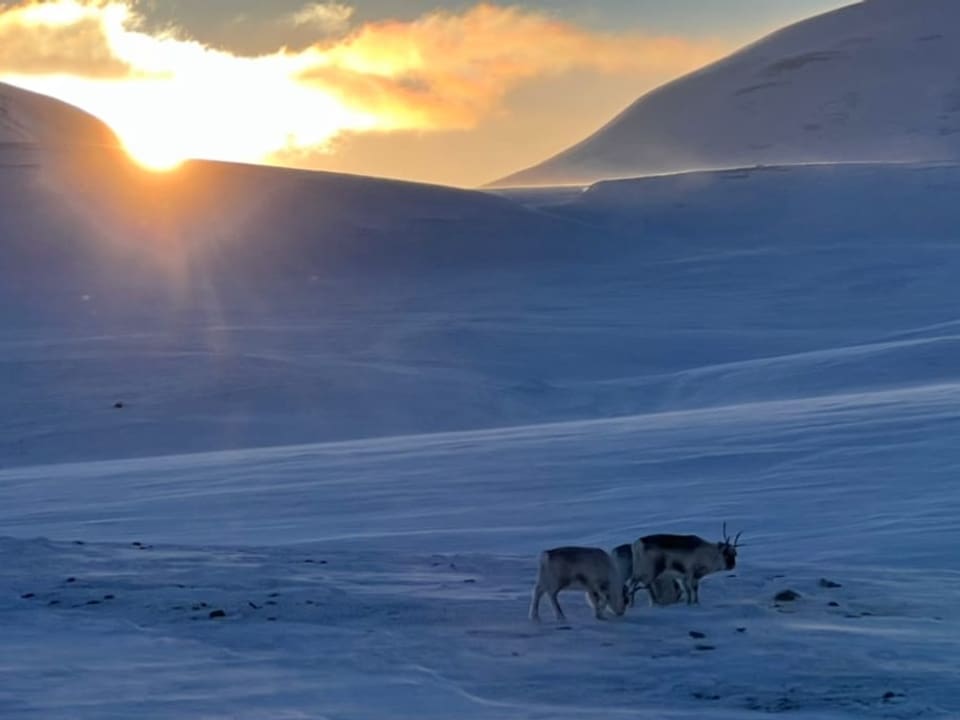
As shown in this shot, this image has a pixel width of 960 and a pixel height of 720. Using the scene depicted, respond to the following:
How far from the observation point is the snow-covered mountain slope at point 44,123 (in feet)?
251

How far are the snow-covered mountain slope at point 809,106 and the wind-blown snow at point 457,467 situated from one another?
2308 inches

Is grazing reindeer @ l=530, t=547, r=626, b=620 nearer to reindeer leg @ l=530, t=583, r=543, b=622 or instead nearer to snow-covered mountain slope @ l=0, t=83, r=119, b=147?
reindeer leg @ l=530, t=583, r=543, b=622

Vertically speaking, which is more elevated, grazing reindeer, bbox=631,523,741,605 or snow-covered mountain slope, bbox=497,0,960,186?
snow-covered mountain slope, bbox=497,0,960,186

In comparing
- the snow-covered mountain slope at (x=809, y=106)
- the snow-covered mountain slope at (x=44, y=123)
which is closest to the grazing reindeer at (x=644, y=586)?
the snow-covered mountain slope at (x=44, y=123)

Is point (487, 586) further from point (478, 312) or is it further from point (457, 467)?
point (478, 312)

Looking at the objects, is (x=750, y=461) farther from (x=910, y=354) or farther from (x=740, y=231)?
(x=740, y=231)

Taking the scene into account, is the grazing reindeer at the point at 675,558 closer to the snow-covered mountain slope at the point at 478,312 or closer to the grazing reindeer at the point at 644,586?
the grazing reindeer at the point at 644,586

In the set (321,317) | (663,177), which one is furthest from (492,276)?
(663,177)

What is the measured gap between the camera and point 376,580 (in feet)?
35.7

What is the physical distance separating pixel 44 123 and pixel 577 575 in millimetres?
77095

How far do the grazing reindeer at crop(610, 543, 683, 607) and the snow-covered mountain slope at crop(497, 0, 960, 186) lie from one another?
10526cm

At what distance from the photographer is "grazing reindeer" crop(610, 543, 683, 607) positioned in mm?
9578

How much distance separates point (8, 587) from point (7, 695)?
3432 millimetres

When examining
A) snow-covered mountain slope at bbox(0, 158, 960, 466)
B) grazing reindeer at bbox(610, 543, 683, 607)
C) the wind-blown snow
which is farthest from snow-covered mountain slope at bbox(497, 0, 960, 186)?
grazing reindeer at bbox(610, 543, 683, 607)
